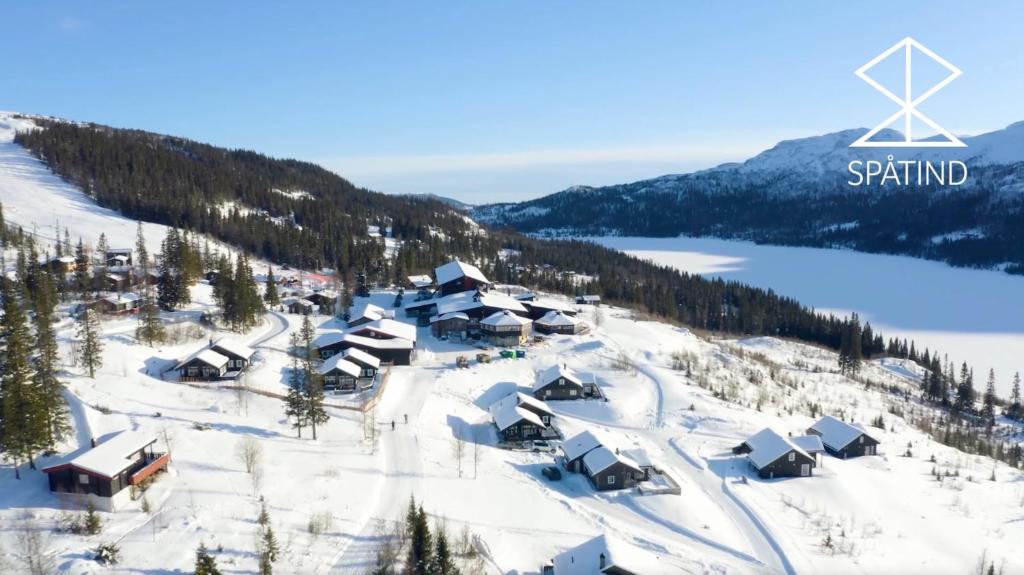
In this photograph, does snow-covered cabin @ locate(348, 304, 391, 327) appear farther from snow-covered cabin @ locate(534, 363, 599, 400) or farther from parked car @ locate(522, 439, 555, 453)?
parked car @ locate(522, 439, 555, 453)

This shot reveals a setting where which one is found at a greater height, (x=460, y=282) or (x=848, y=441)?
(x=460, y=282)

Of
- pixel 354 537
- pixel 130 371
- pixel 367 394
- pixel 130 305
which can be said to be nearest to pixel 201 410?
pixel 130 371

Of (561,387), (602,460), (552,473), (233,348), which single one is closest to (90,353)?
(233,348)

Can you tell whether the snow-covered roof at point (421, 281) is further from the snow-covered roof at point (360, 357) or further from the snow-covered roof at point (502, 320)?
the snow-covered roof at point (360, 357)

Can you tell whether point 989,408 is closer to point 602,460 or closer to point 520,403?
point 602,460

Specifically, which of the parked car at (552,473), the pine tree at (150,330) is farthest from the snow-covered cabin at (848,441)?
the pine tree at (150,330)

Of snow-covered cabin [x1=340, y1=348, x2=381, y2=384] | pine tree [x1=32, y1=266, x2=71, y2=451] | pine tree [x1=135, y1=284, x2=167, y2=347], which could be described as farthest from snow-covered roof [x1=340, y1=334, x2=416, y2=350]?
pine tree [x1=32, y1=266, x2=71, y2=451]
